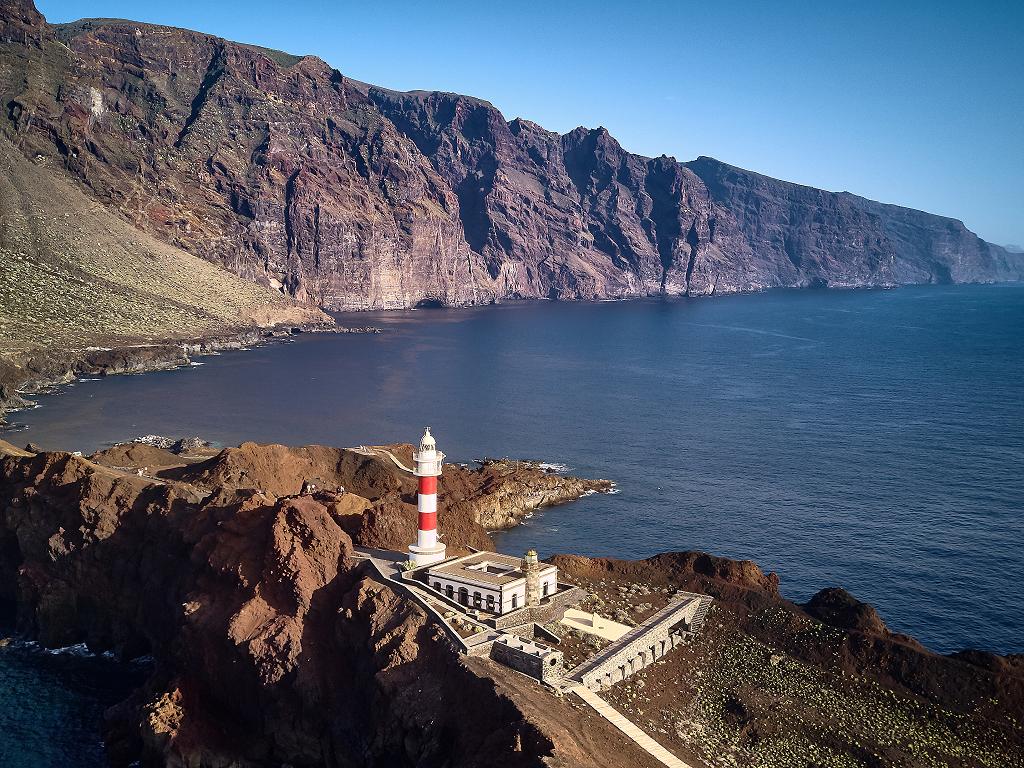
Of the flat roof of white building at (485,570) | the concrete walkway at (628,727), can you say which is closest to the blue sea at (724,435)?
the flat roof of white building at (485,570)

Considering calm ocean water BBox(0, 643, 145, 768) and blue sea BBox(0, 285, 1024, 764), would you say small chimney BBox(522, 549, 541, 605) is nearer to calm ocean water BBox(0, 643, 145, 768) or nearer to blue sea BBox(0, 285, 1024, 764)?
calm ocean water BBox(0, 643, 145, 768)

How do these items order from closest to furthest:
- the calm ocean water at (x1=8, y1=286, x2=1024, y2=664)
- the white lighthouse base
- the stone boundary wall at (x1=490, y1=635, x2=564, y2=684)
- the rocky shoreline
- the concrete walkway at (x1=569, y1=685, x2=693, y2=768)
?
the concrete walkway at (x1=569, y1=685, x2=693, y2=768)
the stone boundary wall at (x1=490, y1=635, x2=564, y2=684)
the white lighthouse base
the calm ocean water at (x1=8, y1=286, x2=1024, y2=664)
the rocky shoreline

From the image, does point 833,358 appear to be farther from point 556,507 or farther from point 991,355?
point 556,507

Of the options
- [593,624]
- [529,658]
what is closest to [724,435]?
[593,624]

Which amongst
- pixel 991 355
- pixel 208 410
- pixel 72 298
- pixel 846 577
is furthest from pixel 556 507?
pixel 991 355

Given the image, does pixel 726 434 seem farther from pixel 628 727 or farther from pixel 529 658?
pixel 628 727

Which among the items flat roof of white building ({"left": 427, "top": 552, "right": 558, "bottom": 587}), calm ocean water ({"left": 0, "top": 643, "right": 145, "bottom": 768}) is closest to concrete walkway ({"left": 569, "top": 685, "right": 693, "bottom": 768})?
flat roof of white building ({"left": 427, "top": 552, "right": 558, "bottom": 587})
